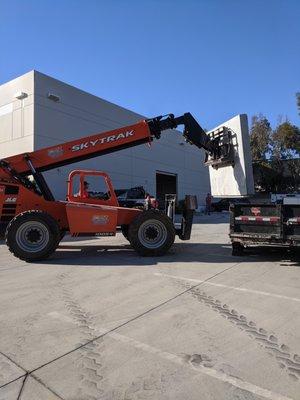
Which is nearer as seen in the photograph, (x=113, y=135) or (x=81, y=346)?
(x=81, y=346)

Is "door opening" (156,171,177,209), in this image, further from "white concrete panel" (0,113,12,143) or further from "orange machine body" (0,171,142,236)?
"orange machine body" (0,171,142,236)

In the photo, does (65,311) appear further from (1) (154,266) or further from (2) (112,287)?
(1) (154,266)

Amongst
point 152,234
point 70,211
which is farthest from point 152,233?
point 70,211

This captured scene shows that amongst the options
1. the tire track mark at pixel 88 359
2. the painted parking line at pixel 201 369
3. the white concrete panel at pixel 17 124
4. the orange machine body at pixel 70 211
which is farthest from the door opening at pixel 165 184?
the painted parking line at pixel 201 369

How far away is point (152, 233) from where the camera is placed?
10.8 meters

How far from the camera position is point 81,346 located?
15.0 feet

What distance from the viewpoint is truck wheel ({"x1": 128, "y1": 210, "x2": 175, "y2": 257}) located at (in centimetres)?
1063

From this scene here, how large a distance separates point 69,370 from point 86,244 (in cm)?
943

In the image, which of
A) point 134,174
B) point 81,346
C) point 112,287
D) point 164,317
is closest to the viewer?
point 81,346

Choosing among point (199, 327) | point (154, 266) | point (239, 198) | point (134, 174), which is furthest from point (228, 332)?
point (134, 174)

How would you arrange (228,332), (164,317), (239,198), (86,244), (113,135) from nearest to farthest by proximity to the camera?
(228,332) < (164,317) < (239,198) < (113,135) < (86,244)

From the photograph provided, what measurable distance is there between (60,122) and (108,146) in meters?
15.0

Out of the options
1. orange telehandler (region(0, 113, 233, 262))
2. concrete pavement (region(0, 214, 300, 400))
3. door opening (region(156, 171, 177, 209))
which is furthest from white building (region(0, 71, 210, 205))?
concrete pavement (region(0, 214, 300, 400))

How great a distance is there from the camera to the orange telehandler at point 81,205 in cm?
1009
